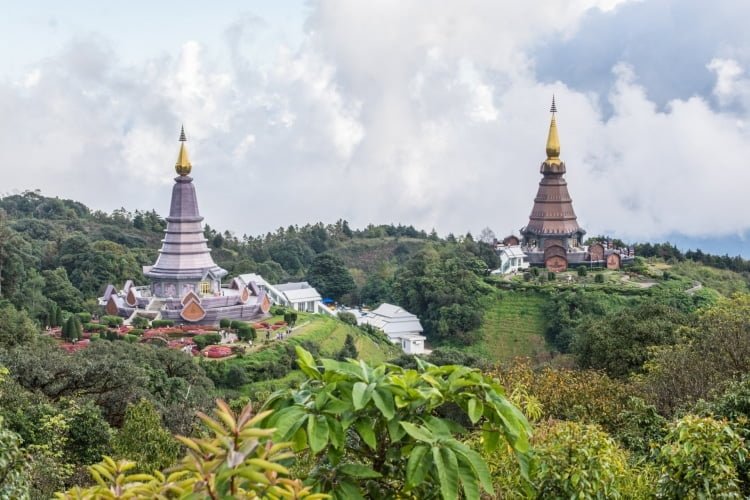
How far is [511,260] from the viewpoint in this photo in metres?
49.4

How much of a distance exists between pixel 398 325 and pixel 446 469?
135 ft

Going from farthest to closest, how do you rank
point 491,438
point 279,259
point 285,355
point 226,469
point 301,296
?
point 279,259 < point 301,296 < point 285,355 < point 491,438 < point 226,469

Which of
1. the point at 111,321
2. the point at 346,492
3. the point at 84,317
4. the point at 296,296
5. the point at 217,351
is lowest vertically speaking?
the point at 217,351

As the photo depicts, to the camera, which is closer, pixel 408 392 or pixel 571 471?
pixel 408 392

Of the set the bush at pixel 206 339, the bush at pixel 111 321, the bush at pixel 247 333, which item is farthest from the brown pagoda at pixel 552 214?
the bush at pixel 111 321

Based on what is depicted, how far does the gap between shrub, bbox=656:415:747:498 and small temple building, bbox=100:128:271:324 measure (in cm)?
3253

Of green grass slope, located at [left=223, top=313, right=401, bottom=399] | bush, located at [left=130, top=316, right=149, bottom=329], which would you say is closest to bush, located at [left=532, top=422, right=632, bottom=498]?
green grass slope, located at [left=223, top=313, right=401, bottom=399]

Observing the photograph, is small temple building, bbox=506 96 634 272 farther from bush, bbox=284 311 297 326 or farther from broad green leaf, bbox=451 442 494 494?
broad green leaf, bbox=451 442 494 494

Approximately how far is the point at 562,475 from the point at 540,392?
11.2 meters

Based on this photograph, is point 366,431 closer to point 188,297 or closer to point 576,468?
point 576,468

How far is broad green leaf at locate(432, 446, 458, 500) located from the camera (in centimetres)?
448

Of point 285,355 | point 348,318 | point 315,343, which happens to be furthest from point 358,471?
point 348,318

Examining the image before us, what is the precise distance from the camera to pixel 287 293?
47.7 metres

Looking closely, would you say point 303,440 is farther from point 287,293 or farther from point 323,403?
point 287,293
